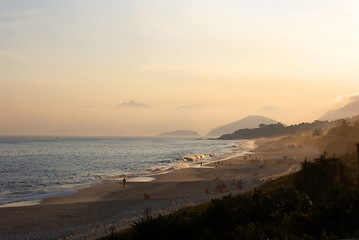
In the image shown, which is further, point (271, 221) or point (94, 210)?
point (94, 210)

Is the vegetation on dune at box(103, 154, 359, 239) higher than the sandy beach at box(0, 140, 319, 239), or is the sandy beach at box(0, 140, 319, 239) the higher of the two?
the vegetation on dune at box(103, 154, 359, 239)

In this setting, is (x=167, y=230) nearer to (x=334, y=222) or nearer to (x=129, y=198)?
(x=334, y=222)

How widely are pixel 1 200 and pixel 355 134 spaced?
56102 millimetres

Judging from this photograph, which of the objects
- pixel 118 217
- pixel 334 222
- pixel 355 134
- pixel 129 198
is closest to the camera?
pixel 334 222

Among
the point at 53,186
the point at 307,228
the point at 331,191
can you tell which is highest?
the point at 331,191

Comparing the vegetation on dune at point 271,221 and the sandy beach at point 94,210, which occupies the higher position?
the vegetation on dune at point 271,221

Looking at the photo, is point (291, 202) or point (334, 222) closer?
point (334, 222)

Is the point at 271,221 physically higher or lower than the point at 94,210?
higher

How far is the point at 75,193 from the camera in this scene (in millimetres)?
31656

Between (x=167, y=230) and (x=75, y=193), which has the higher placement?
(x=167, y=230)

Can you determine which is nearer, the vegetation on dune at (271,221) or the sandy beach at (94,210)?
the vegetation on dune at (271,221)

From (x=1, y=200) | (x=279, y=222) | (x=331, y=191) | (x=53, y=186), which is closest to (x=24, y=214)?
(x=1, y=200)

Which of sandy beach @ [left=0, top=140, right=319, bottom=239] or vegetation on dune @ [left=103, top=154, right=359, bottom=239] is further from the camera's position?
A: sandy beach @ [left=0, top=140, right=319, bottom=239]

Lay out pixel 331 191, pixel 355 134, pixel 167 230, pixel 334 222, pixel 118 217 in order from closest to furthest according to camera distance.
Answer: pixel 167 230 < pixel 334 222 < pixel 331 191 < pixel 118 217 < pixel 355 134
